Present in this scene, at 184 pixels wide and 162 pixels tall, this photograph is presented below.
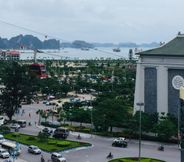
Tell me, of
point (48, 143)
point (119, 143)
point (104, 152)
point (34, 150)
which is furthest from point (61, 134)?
point (104, 152)

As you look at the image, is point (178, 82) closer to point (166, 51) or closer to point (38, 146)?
point (166, 51)

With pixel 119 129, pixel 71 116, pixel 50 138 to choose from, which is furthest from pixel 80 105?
pixel 50 138

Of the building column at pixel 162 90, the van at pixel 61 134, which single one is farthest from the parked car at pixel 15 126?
the building column at pixel 162 90

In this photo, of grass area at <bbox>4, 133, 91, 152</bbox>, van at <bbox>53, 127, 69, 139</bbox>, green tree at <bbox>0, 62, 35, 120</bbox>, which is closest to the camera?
grass area at <bbox>4, 133, 91, 152</bbox>

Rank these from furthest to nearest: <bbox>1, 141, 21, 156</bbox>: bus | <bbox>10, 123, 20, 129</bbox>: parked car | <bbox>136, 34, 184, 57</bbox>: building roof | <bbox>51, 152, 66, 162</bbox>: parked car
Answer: <bbox>10, 123, 20, 129</bbox>: parked car < <bbox>136, 34, 184, 57</bbox>: building roof < <bbox>1, 141, 21, 156</bbox>: bus < <bbox>51, 152, 66, 162</bbox>: parked car

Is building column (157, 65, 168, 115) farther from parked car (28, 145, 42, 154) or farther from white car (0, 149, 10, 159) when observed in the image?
white car (0, 149, 10, 159)

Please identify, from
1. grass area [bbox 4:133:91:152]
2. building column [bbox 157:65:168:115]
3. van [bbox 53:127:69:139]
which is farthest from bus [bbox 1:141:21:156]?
building column [bbox 157:65:168:115]
